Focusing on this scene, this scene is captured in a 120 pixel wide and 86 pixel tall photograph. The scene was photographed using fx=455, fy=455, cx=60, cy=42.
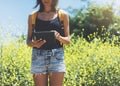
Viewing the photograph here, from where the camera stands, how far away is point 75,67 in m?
8.12

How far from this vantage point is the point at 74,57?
8.53 m

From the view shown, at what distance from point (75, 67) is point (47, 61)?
3455mm

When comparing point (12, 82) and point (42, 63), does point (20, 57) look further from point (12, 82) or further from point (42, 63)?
point (42, 63)

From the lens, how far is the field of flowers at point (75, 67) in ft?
25.1

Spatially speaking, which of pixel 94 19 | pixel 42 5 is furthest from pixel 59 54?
pixel 94 19

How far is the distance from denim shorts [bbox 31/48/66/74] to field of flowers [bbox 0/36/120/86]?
9.32 ft

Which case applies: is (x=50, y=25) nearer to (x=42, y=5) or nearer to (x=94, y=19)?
(x=42, y=5)

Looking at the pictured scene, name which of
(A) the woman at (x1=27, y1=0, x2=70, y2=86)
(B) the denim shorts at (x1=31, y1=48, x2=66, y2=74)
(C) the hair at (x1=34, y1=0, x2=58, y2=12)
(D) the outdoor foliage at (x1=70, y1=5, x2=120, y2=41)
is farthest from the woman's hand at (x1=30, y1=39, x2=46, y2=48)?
(D) the outdoor foliage at (x1=70, y1=5, x2=120, y2=41)

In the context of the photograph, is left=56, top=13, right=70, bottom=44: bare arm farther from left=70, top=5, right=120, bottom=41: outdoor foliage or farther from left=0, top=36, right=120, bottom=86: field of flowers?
left=70, top=5, right=120, bottom=41: outdoor foliage

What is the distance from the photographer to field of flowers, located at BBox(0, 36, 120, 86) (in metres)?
7.66

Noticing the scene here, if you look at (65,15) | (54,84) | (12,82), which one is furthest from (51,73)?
(12,82)

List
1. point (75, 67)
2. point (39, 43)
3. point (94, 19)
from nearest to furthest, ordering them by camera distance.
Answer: point (39, 43), point (75, 67), point (94, 19)

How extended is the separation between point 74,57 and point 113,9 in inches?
622

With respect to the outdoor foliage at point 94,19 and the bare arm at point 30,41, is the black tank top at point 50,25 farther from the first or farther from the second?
the outdoor foliage at point 94,19
